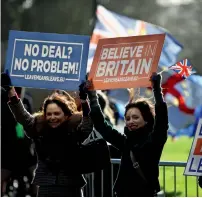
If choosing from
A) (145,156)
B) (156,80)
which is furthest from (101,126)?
(156,80)

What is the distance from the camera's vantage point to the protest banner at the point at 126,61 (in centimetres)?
694

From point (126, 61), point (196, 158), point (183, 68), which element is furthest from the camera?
point (183, 68)

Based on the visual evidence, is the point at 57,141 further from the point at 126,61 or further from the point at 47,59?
the point at 126,61

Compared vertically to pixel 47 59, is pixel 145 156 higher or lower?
lower

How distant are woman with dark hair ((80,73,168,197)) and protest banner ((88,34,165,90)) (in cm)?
14

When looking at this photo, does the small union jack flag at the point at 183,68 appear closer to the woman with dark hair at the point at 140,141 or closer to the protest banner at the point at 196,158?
the woman with dark hair at the point at 140,141

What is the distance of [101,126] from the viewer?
7.19 meters

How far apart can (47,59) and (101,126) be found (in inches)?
27.9


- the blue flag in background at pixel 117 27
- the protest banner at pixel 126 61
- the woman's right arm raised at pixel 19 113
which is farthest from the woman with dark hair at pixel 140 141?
the blue flag in background at pixel 117 27

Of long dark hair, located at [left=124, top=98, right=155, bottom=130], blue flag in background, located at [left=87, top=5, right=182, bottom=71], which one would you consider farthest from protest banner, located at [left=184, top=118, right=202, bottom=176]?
blue flag in background, located at [left=87, top=5, right=182, bottom=71]

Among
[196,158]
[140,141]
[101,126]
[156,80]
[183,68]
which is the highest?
[183,68]

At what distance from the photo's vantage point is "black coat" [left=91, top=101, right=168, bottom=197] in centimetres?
684

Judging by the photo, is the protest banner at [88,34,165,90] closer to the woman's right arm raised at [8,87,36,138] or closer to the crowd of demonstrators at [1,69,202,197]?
the crowd of demonstrators at [1,69,202,197]

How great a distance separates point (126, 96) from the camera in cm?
1475
